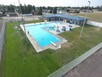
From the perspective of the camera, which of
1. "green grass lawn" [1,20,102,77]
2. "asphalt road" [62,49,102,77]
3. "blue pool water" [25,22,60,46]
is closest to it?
"asphalt road" [62,49,102,77]

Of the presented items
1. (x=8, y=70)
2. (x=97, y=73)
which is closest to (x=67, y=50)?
(x=97, y=73)

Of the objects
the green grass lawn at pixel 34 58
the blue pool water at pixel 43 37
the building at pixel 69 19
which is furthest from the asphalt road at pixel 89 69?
the building at pixel 69 19

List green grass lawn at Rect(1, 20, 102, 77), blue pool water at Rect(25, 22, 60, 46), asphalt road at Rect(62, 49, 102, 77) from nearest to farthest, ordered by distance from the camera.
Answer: asphalt road at Rect(62, 49, 102, 77)
green grass lawn at Rect(1, 20, 102, 77)
blue pool water at Rect(25, 22, 60, 46)

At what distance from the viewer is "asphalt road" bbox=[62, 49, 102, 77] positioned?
34.2 ft

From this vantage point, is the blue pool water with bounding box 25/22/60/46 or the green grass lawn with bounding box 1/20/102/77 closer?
the green grass lawn with bounding box 1/20/102/77

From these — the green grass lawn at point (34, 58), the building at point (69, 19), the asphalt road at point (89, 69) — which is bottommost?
the asphalt road at point (89, 69)

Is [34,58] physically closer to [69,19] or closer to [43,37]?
[43,37]

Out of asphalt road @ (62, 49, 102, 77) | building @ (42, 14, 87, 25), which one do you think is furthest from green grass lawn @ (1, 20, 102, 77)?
building @ (42, 14, 87, 25)

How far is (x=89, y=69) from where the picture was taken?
11211 mm

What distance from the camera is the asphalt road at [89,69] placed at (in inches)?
411

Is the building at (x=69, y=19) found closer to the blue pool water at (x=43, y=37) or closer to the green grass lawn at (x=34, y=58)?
the blue pool water at (x=43, y=37)

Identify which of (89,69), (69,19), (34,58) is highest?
(69,19)

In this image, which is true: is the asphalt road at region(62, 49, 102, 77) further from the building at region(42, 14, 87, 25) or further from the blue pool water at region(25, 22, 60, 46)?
the building at region(42, 14, 87, 25)

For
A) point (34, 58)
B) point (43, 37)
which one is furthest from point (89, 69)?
point (43, 37)
